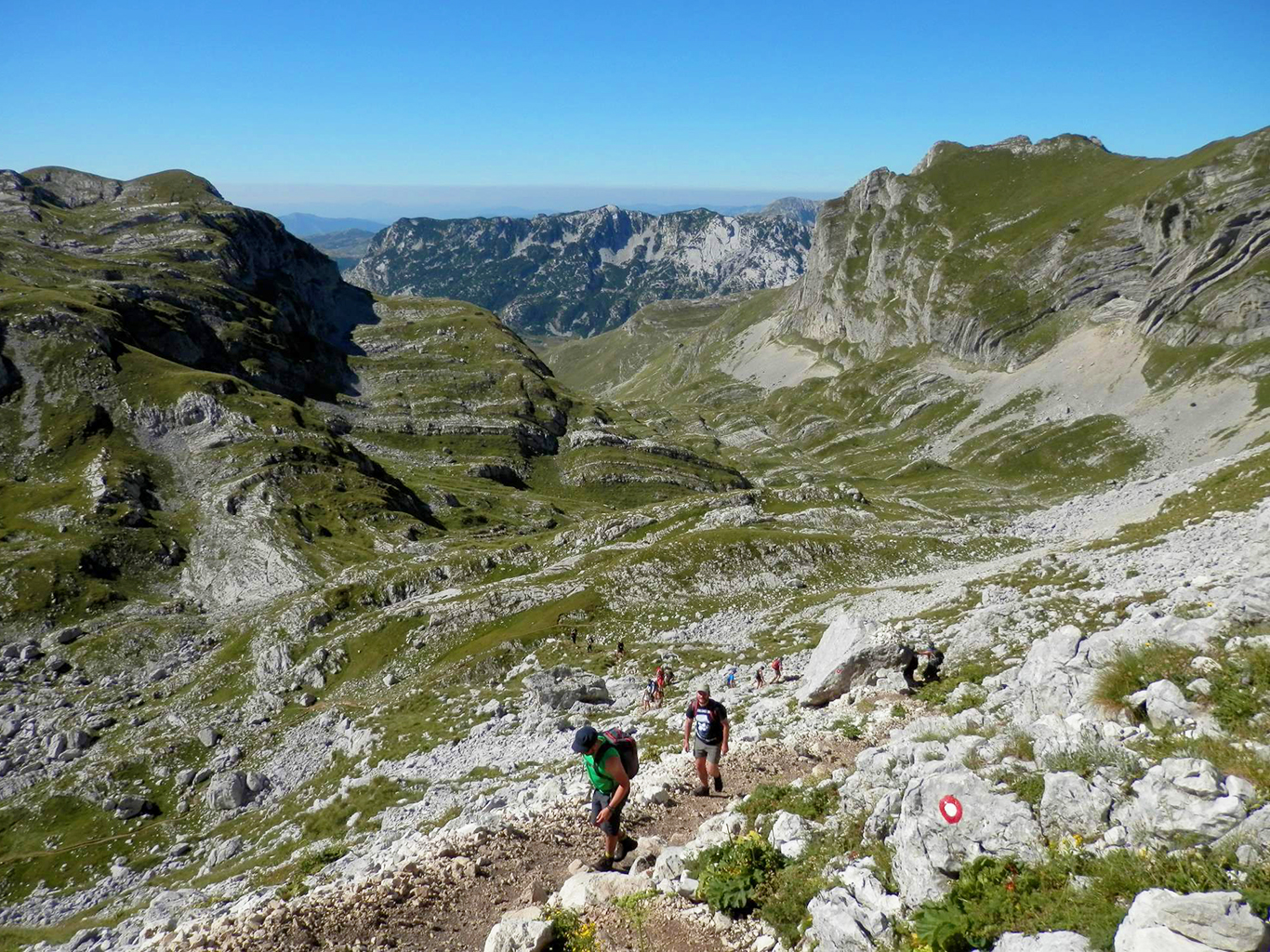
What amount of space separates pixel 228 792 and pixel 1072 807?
4822 cm

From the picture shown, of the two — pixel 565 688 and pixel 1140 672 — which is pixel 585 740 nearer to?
pixel 1140 672

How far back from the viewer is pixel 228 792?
41.9 meters

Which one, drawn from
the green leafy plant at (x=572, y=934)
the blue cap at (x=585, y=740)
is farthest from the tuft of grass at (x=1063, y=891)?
the blue cap at (x=585, y=740)

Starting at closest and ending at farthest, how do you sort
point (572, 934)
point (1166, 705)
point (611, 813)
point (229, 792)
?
point (1166, 705)
point (572, 934)
point (611, 813)
point (229, 792)

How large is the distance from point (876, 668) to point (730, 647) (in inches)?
932

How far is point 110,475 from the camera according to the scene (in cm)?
10206

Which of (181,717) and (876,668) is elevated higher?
(876,668)

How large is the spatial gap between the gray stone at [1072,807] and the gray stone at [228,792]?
47.3 meters

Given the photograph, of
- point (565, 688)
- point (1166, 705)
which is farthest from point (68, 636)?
point (1166, 705)

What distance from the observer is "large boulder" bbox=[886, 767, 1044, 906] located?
9.22 m

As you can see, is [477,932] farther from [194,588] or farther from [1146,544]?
[194,588]

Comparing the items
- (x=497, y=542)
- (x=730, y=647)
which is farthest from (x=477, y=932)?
(x=497, y=542)

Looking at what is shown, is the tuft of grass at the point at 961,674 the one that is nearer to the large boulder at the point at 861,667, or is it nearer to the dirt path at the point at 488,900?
the large boulder at the point at 861,667

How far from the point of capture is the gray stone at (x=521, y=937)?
1106 centimetres
